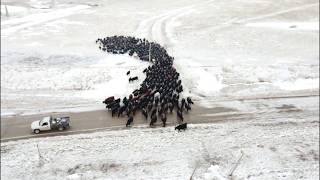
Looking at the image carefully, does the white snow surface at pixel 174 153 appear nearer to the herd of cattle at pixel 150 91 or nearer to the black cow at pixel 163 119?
the black cow at pixel 163 119

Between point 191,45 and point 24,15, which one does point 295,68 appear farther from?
point 24,15

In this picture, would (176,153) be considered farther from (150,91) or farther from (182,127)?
(150,91)

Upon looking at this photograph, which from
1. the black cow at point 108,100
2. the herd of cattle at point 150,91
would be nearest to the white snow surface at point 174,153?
the herd of cattle at point 150,91

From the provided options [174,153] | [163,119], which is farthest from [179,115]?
[174,153]

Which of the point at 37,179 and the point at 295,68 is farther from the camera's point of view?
the point at 295,68

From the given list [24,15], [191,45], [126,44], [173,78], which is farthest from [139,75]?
[24,15]

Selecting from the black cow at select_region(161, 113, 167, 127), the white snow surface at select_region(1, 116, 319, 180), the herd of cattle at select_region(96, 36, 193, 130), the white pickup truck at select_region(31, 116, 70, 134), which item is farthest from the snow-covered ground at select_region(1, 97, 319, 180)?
the herd of cattle at select_region(96, 36, 193, 130)

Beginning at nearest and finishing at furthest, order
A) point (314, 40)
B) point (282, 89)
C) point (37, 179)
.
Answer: point (37, 179) → point (282, 89) → point (314, 40)
